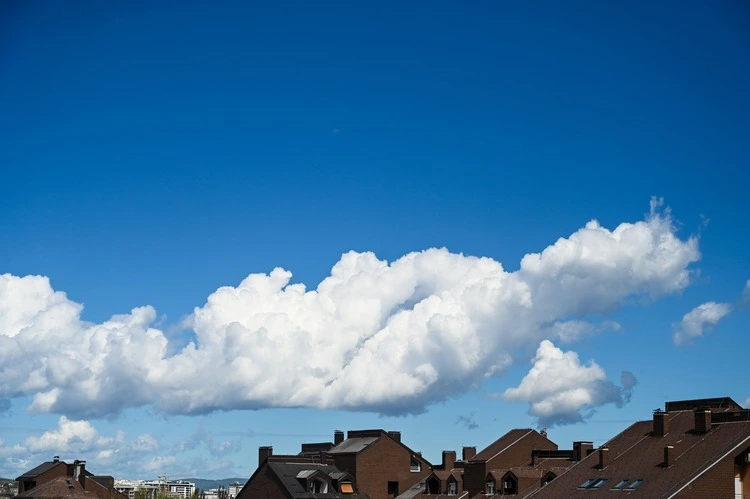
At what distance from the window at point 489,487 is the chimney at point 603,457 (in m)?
20.5

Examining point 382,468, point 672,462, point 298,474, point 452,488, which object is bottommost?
point 452,488

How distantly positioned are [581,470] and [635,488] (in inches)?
324

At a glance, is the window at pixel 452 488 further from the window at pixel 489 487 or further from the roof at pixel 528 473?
the roof at pixel 528 473

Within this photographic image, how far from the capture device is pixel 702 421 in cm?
6172

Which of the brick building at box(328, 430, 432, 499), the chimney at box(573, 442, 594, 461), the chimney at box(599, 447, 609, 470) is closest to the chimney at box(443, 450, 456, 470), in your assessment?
the brick building at box(328, 430, 432, 499)

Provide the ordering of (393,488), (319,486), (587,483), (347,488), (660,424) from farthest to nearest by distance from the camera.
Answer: (393,488), (347,488), (319,486), (660,424), (587,483)

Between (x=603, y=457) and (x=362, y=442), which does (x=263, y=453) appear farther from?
(x=603, y=457)

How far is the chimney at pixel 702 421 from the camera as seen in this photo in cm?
6131

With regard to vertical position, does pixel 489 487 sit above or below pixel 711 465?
below

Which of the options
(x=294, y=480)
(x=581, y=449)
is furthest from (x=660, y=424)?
(x=294, y=480)

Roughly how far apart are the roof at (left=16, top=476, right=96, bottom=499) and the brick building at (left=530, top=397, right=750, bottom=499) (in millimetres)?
54698

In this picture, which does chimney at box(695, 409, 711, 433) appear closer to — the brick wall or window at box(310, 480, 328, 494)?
window at box(310, 480, 328, 494)

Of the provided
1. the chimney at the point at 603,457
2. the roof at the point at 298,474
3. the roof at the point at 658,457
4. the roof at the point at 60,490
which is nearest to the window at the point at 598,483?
the roof at the point at 658,457

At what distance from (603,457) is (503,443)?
33.9 metres
